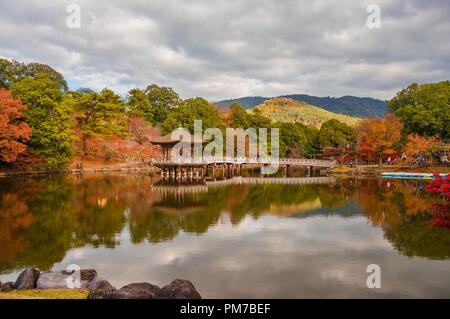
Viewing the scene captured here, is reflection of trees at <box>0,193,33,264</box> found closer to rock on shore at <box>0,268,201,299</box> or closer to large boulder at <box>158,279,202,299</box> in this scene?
rock on shore at <box>0,268,201,299</box>

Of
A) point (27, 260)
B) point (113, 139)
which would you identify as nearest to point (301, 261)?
point (27, 260)

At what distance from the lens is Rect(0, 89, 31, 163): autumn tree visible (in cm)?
2716

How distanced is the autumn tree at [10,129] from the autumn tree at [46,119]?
96.3 inches

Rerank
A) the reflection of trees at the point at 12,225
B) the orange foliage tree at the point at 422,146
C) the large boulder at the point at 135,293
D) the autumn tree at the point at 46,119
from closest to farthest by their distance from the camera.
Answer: the large boulder at the point at 135,293, the reflection of trees at the point at 12,225, the orange foliage tree at the point at 422,146, the autumn tree at the point at 46,119

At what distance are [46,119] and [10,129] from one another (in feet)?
17.4

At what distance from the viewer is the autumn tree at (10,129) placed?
1069 inches

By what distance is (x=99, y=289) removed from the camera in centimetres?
609

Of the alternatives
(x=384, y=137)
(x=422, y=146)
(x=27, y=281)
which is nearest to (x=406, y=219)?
(x=27, y=281)

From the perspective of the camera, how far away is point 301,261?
895 centimetres

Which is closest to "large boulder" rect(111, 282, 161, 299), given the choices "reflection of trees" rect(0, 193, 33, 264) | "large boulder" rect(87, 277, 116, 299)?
"large boulder" rect(87, 277, 116, 299)

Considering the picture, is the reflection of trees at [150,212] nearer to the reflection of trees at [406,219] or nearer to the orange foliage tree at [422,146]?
the reflection of trees at [406,219]

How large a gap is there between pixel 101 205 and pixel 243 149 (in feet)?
103

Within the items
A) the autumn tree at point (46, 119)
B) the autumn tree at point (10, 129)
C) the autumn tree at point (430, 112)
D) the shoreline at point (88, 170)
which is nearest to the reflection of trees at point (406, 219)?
the autumn tree at point (430, 112)
